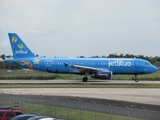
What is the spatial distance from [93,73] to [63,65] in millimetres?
4994

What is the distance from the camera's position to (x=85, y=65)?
57062mm

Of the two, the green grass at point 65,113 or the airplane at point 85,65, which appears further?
the airplane at point 85,65

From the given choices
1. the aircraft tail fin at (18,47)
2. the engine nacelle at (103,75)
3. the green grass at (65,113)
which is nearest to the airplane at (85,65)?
the aircraft tail fin at (18,47)

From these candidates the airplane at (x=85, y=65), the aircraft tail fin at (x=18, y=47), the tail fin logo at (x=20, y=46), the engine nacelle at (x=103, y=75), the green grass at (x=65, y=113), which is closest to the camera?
the green grass at (x=65, y=113)

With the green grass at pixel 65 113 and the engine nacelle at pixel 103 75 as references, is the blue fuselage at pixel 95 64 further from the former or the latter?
the green grass at pixel 65 113

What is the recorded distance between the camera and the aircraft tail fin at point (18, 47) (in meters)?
59.0

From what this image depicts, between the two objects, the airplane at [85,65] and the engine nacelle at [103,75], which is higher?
the airplane at [85,65]

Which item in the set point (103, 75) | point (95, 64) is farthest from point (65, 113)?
point (95, 64)

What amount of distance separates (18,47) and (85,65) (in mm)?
11753

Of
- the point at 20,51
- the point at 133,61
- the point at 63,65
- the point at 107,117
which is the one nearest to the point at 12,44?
the point at 20,51

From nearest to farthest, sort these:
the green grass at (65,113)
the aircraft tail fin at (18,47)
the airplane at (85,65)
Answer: the green grass at (65,113)
the airplane at (85,65)
the aircraft tail fin at (18,47)

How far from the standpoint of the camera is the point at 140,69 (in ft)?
184

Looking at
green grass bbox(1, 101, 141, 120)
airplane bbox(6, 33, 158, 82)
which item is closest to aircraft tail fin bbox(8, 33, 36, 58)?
airplane bbox(6, 33, 158, 82)

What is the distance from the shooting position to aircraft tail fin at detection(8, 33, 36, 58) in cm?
5900
